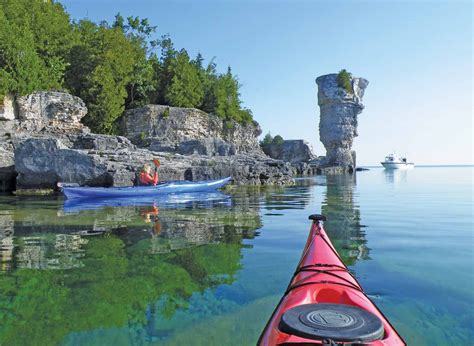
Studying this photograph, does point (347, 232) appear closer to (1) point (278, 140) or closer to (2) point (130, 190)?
(2) point (130, 190)

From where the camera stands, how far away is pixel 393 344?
85.2 inches

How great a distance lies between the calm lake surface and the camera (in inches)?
138

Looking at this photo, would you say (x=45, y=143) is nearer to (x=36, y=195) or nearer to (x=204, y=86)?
(x=36, y=195)

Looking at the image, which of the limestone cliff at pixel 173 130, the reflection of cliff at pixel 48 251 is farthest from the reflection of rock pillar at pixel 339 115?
the reflection of cliff at pixel 48 251

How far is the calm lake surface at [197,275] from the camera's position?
3.51 metres

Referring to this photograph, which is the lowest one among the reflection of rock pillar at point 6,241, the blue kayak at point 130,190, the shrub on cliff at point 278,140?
the reflection of rock pillar at point 6,241

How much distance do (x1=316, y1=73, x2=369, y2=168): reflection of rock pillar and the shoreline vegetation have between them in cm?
2614

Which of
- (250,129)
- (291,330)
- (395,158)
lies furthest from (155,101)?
(395,158)

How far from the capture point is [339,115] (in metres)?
61.3

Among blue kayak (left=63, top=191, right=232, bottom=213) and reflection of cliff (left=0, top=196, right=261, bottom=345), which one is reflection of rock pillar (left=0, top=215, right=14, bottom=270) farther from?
blue kayak (left=63, top=191, right=232, bottom=213)

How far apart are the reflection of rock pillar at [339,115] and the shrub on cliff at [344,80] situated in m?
0.50

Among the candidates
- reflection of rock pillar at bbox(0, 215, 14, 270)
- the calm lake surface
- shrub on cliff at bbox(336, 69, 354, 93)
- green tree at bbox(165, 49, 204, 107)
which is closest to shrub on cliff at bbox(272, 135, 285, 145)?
shrub on cliff at bbox(336, 69, 354, 93)

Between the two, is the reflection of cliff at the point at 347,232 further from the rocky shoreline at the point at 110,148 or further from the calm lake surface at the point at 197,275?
the rocky shoreline at the point at 110,148

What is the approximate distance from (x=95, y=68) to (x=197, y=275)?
92.6 feet
